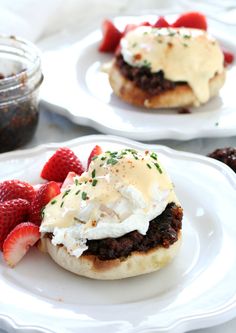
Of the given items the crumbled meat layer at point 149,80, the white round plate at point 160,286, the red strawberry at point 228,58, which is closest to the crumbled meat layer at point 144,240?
the white round plate at point 160,286

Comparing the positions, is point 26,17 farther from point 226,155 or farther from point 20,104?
point 226,155

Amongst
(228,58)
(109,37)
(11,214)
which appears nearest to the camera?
(11,214)

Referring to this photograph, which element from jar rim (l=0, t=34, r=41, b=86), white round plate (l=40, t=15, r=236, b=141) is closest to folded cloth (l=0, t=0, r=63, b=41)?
white round plate (l=40, t=15, r=236, b=141)

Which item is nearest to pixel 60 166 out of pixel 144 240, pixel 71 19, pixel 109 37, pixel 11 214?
pixel 11 214

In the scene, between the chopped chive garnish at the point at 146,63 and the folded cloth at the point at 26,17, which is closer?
the chopped chive garnish at the point at 146,63

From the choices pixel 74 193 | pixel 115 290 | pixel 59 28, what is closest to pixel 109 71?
pixel 59 28

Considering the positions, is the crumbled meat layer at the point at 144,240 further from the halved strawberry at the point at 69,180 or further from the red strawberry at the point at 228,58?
the red strawberry at the point at 228,58

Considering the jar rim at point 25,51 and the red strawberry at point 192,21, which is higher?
the jar rim at point 25,51
